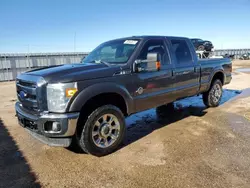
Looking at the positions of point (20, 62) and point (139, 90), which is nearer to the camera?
point (139, 90)

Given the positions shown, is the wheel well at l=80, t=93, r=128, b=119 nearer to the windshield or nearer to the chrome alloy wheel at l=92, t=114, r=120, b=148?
the chrome alloy wheel at l=92, t=114, r=120, b=148

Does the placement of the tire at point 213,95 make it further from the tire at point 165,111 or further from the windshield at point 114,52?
the windshield at point 114,52

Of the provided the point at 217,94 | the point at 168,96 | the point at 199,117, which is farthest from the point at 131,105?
the point at 217,94

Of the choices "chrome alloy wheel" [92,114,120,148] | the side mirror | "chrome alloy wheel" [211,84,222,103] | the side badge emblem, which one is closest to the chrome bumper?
"chrome alloy wheel" [92,114,120,148]

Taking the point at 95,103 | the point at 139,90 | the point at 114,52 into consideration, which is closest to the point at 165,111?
the point at 139,90

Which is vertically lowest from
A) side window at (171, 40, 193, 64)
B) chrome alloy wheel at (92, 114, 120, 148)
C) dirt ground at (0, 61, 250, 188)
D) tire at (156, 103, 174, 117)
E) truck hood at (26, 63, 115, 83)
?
dirt ground at (0, 61, 250, 188)

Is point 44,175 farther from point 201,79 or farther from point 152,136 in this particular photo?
point 201,79

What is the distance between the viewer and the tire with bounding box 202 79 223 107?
6.71m

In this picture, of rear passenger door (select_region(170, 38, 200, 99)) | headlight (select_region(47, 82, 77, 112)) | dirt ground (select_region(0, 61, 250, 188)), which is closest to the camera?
dirt ground (select_region(0, 61, 250, 188))

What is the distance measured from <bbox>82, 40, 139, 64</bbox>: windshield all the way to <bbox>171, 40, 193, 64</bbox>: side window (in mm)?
1214

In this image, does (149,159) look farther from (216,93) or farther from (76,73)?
(216,93)

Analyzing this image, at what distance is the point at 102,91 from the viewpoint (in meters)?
3.65

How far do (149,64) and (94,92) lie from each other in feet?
4.31

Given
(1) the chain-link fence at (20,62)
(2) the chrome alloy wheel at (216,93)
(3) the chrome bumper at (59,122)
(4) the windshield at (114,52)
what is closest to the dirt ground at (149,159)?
(3) the chrome bumper at (59,122)
